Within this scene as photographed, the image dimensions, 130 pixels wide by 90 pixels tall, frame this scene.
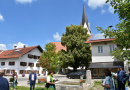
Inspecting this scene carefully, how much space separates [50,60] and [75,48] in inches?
523

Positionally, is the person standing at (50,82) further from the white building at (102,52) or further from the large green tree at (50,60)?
the white building at (102,52)

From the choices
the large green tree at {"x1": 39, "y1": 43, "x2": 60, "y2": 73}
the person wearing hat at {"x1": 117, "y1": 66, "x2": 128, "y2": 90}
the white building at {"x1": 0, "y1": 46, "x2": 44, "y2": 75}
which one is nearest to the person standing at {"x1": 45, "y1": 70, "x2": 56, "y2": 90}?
the person wearing hat at {"x1": 117, "y1": 66, "x2": 128, "y2": 90}

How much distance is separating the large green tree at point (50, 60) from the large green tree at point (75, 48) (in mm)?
10781

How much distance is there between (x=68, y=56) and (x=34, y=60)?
12.5 meters

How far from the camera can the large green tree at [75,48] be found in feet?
97.2

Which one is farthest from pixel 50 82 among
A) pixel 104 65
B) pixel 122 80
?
pixel 104 65

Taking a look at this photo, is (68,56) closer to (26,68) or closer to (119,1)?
(26,68)

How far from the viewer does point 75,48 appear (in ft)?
99.5

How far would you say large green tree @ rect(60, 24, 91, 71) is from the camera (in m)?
29.6

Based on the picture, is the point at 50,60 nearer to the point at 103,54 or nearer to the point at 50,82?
the point at 103,54

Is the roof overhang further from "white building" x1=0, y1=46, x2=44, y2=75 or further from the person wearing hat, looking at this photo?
"white building" x1=0, y1=46, x2=44, y2=75

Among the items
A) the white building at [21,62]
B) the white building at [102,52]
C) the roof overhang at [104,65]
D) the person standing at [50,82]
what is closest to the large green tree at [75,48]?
the white building at [102,52]

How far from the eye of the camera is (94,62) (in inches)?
861

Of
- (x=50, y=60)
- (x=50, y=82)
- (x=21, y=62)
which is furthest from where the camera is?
(x=21, y=62)
